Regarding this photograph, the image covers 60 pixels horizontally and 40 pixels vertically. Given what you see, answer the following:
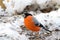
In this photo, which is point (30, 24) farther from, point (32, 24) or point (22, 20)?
point (22, 20)

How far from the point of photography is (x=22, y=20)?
155 inches

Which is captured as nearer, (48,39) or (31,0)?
(48,39)

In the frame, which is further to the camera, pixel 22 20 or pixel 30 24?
pixel 22 20

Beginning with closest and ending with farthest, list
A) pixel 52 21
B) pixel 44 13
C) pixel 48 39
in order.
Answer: pixel 48 39
pixel 52 21
pixel 44 13

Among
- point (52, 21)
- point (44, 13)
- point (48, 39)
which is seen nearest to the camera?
point (48, 39)

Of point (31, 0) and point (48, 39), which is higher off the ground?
point (31, 0)

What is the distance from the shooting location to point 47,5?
432 cm

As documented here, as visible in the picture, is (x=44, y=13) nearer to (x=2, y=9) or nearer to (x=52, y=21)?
(x=52, y=21)

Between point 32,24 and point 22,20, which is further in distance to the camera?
point 22,20

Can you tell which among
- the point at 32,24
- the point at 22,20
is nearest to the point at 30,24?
the point at 32,24

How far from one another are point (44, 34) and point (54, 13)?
1.88 feet

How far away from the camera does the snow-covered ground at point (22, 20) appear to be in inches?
139

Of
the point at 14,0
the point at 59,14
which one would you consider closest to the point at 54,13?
the point at 59,14

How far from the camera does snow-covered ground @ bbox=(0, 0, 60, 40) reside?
3.53 m
